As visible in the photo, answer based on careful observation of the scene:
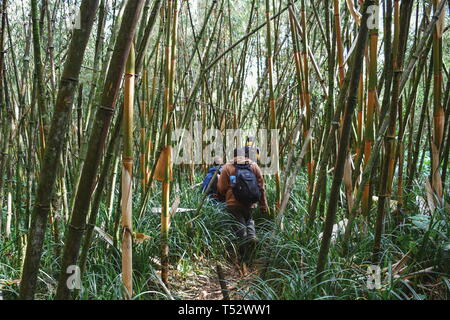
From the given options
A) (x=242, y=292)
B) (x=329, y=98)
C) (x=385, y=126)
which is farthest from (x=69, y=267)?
(x=329, y=98)

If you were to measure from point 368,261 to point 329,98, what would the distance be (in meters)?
0.65

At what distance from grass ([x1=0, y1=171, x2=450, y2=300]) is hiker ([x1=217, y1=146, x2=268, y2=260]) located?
0.07 m

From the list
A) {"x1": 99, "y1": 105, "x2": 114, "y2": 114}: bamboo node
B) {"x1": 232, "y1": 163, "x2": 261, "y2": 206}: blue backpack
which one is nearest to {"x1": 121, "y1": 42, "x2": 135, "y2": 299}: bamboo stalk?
{"x1": 99, "y1": 105, "x2": 114, "y2": 114}: bamboo node

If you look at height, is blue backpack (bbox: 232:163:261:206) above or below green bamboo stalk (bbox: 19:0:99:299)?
below

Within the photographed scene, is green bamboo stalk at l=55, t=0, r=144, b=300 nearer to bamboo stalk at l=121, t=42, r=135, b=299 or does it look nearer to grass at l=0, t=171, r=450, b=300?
bamboo stalk at l=121, t=42, r=135, b=299

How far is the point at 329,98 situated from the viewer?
5.40ft

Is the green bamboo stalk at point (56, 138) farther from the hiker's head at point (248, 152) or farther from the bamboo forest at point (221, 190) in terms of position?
the hiker's head at point (248, 152)

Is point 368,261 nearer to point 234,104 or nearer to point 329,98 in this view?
point 329,98

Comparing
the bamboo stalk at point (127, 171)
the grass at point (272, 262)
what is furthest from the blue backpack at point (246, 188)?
the bamboo stalk at point (127, 171)

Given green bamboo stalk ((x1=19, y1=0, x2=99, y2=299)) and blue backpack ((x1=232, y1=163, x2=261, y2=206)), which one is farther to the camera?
blue backpack ((x1=232, y1=163, x2=261, y2=206))

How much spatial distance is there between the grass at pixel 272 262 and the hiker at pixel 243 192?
0.07 metres

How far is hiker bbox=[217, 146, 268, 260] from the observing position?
240 cm

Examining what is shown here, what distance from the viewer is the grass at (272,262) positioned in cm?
131

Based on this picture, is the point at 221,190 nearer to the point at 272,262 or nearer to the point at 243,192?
the point at 243,192
